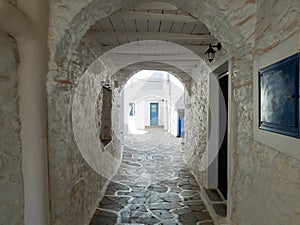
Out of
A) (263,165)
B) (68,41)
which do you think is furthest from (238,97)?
(68,41)

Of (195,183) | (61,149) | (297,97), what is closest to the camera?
(297,97)

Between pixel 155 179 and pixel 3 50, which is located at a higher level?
pixel 3 50

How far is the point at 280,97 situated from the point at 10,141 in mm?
1345

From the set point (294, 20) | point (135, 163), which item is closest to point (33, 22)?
point (294, 20)

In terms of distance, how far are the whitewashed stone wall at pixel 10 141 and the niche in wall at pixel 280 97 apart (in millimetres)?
1319

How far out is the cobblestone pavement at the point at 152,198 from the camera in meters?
2.90

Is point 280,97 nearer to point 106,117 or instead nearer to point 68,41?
point 68,41

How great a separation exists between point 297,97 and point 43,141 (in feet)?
4.39

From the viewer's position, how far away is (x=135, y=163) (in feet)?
18.7

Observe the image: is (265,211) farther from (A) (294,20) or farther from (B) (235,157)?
(A) (294,20)

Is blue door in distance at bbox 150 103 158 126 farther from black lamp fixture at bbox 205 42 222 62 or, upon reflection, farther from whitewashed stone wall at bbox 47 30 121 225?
whitewashed stone wall at bbox 47 30 121 225

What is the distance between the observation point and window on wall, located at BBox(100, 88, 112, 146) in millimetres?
4465

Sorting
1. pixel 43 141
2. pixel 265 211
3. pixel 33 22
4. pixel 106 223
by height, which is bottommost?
pixel 106 223

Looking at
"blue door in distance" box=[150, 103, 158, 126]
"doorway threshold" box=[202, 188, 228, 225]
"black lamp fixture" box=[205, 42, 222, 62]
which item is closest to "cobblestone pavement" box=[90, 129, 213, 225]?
"doorway threshold" box=[202, 188, 228, 225]
